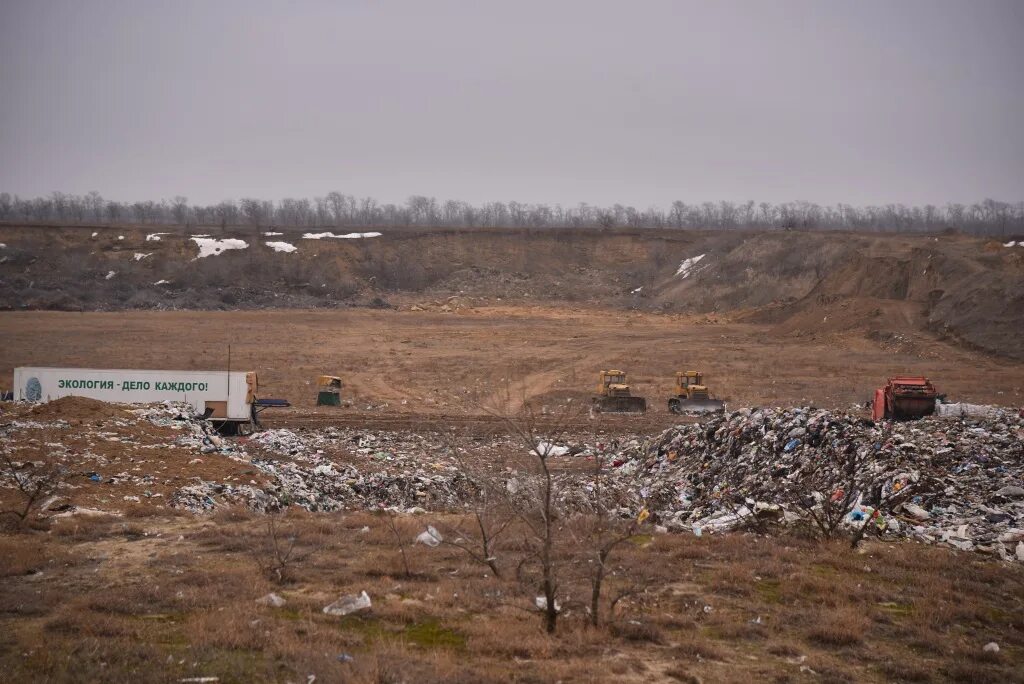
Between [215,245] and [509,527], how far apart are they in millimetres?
59119

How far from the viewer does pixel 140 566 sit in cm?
1026

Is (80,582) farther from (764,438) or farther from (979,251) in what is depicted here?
(979,251)

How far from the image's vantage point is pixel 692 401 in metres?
28.8

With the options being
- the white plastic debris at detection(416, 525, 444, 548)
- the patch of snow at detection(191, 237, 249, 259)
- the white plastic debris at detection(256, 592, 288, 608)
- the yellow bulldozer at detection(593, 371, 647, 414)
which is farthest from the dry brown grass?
the patch of snow at detection(191, 237, 249, 259)

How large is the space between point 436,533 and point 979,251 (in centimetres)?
4658

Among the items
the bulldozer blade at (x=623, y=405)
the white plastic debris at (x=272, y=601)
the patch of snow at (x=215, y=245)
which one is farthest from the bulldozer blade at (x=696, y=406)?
the patch of snow at (x=215, y=245)

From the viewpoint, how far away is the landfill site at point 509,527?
7.82 metres

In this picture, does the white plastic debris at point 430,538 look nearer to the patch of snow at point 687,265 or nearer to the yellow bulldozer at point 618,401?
the yellow bulldozer at point 618,401

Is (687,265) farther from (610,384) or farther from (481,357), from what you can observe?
(610,384)

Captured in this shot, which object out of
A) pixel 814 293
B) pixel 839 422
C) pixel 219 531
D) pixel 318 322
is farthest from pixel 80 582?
pixel 814 293

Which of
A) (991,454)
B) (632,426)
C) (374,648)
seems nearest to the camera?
(374,648)

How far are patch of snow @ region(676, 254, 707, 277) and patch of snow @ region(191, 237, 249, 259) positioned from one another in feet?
106

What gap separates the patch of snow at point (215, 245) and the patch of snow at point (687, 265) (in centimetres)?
3225

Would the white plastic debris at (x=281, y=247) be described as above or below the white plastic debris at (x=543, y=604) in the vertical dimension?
above
